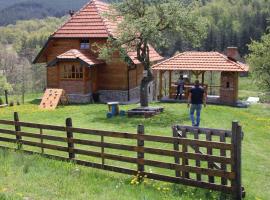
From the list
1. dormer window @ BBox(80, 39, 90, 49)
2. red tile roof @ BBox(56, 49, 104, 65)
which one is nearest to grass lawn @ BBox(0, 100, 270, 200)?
red tile roof @ BBox(56, 49, 104, 65)

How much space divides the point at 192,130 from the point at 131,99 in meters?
21.2

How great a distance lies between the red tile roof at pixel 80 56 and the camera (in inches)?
1073

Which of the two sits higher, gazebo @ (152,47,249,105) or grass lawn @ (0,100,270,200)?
gazebo @ (152,47,249,105)

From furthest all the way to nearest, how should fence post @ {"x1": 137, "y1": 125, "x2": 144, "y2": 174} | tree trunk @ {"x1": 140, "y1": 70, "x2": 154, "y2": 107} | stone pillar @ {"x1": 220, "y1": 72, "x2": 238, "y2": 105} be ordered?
stone pillar @ {"x1": 220, "y1": 72, "x2": 238, "y2": 105} < tree trunk @ {"x1": 140, "y1": 70, "x2": 154, "y2": 107} < fence post @ {"x1": 137, "y1": 125, "x2": 144, "y2": 174}

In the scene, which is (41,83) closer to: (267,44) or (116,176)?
(267,44)

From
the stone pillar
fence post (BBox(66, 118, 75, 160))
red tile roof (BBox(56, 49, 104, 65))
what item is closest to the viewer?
fence post (BBox(66, 118, 75, 160))

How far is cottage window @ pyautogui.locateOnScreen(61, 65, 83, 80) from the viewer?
27847 mm

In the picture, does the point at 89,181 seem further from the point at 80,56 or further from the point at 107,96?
the point at 107,96

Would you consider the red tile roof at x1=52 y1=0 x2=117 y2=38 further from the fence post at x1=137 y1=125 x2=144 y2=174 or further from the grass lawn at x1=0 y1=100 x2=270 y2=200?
the fence post at x1=137 y1=125 x2=144 y2=174

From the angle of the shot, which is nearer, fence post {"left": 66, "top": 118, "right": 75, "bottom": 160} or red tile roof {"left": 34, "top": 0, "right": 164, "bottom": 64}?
fence post {"left": 66, "top": 118, "right": 75, "bottom": 160}

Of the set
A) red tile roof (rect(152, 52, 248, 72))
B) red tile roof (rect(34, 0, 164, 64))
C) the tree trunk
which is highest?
red tile roof (rect(34, 0, 164, 64))

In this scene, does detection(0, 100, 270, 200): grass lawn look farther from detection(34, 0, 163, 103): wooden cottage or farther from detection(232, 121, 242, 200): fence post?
detection(34, 0, 163, 103): wooden cottage

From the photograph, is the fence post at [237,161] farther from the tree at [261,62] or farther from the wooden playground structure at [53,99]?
the tree at [261,62]

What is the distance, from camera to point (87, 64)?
26.9 metres
